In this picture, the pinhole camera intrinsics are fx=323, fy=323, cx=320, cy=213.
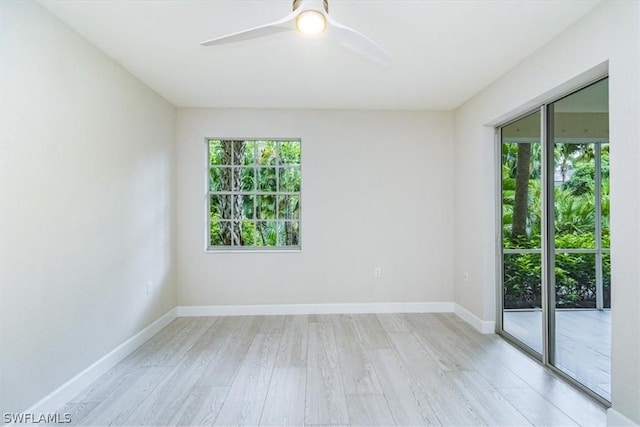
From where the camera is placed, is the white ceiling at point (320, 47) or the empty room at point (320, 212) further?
the white ceiling at point (320, 47)

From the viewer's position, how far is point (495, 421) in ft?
6.59

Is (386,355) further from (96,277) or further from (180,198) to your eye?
(180,198)

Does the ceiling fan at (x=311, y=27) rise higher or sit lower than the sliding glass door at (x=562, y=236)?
higher

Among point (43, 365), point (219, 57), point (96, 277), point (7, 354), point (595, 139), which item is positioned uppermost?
point (219, 57)

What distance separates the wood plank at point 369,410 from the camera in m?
2.00

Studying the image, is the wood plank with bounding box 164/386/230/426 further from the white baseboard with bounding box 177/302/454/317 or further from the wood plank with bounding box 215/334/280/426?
the white baseboard with bounding box 177/302/454/317

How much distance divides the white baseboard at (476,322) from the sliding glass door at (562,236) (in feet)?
0.45

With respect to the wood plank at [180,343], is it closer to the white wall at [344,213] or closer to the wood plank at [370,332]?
the white wall at [344,213]

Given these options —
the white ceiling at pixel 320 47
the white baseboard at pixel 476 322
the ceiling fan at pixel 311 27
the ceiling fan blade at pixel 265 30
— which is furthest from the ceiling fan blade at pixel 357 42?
the white baseboard at pixel 476 322

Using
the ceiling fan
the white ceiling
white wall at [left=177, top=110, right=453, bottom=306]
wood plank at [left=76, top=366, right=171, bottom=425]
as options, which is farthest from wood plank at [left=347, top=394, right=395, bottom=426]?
the white ceiling

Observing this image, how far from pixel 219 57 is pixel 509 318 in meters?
3.78

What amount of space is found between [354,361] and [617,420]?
172 cm

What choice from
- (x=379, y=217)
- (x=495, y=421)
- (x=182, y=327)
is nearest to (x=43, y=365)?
(x=182, y=327)

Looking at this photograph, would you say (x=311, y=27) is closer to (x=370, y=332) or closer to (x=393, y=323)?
(x=370, y=332)
